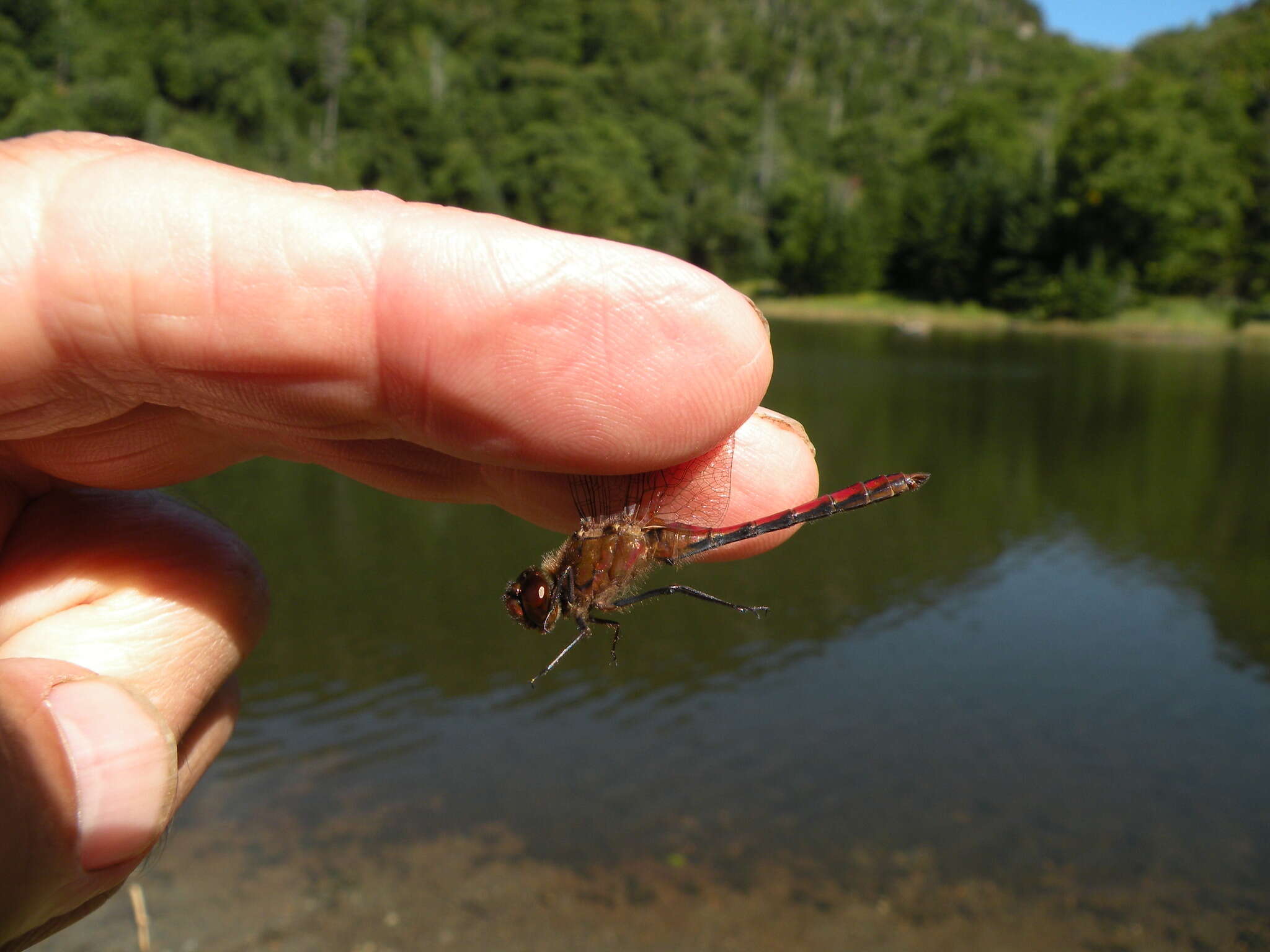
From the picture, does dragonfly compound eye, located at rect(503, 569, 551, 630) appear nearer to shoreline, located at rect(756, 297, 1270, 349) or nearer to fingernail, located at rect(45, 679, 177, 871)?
fingernail, located at rect(45, 679, 177, 871)

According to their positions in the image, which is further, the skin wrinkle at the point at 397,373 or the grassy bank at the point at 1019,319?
the grassy bank at the point at 1019,319

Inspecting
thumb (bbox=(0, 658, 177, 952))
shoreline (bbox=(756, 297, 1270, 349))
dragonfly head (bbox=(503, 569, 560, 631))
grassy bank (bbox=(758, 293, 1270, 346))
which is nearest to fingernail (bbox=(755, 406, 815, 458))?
dragonfly head (bbox=(503, 569, 560, 631))

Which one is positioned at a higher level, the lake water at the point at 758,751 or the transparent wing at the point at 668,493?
the transparent wing at the point at 668,493

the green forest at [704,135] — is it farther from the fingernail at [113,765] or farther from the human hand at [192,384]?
the fingernail at [113,765]

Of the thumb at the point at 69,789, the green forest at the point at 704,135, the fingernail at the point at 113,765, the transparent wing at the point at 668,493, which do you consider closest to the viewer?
the thumb at the point at 69,789

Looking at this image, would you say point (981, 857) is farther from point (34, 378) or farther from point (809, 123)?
point (809, 123)

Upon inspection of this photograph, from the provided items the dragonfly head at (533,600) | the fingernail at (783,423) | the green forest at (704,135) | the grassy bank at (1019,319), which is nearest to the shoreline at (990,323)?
the grassy bank at (1019,319)

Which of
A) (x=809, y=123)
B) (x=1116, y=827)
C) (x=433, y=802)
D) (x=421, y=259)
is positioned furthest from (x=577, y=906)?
(x=809, y=123)
